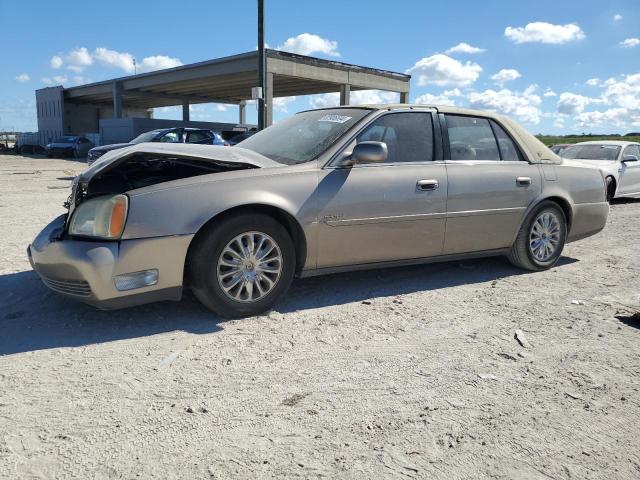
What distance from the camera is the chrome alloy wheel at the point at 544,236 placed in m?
5.31

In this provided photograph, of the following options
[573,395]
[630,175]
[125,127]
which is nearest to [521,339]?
[573,395]

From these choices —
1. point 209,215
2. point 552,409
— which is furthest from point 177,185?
point 552,409

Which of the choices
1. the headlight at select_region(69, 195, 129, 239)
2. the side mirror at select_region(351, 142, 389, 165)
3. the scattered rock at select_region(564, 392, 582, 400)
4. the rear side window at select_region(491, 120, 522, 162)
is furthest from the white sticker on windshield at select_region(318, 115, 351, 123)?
the scattered rock at select_region(564, 392, 582, 400)

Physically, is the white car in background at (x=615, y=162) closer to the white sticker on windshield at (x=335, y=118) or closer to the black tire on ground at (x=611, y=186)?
the black tire on ground at (x=611, y=186)

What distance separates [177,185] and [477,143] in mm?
2857

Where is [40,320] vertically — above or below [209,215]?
below

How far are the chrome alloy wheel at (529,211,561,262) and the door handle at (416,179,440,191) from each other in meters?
1.37

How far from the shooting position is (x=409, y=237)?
14.5 feet

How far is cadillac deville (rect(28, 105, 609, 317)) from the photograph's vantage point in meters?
3.44

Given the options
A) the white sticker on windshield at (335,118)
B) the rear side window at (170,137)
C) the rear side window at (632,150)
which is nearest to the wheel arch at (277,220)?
the white sticker on windshield at (335,118)

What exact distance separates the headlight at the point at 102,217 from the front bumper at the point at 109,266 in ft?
0.22

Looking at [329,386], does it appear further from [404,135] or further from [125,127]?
[125,127]

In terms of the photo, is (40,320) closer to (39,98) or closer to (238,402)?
(238,402)

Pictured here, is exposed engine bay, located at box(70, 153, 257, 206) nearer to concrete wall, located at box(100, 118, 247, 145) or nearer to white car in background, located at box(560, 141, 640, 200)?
white car in background, located at box(560, 141, 640, 200)
